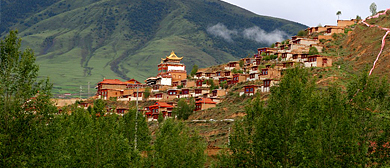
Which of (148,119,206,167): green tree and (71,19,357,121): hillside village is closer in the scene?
(148,119,206,167): green tree

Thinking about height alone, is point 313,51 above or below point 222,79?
above

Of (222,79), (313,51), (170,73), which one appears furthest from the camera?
(170,73)

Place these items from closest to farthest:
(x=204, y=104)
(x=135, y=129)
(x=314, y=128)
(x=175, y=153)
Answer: (x=314, y=128) → (x=175, y=153) → (x=135, y=129) → (x=204, y=104)

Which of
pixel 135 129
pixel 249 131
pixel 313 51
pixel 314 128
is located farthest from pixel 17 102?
pixel 313 51

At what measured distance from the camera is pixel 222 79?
10300 centimetres

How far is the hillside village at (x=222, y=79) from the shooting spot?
89.8 metres

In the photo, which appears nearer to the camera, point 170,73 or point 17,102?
point 17,102

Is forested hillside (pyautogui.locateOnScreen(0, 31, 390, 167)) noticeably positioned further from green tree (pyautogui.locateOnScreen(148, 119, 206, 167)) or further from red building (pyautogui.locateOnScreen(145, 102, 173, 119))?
red building (pyautogui.locateOnScreen(145, 102, 173, 119))

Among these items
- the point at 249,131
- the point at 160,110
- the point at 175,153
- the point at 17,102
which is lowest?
the point at 175,153

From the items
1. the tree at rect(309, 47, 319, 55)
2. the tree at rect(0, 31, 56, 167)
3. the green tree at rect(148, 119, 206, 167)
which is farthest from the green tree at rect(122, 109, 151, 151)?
the tree at rect(309, 47, 319, 55)

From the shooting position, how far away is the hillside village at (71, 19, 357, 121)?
89.8m

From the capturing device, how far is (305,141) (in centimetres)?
2972

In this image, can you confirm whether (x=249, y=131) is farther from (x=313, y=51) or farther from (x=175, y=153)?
(x=313, y=51)

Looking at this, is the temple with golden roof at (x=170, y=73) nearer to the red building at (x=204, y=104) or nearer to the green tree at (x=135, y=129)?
the red building at (x=204, y=104)
